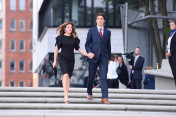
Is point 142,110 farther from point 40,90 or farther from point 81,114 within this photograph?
point 40,90

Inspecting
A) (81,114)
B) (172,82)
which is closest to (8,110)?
(81,114)

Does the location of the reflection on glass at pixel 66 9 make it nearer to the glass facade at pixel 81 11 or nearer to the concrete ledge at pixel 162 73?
the glass facade at pixel 81 11

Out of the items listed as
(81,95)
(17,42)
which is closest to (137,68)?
(81,95)

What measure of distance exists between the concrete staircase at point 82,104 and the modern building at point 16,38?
74.5m

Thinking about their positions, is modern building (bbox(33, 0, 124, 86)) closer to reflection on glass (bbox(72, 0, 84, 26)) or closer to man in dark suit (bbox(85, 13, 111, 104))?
reflection on glass (bbox(72, 0, 84, 26))

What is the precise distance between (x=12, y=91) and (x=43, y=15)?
27647 mm

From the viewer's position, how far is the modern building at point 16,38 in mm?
88312

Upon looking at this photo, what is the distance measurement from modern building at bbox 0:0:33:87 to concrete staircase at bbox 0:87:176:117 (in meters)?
74.5

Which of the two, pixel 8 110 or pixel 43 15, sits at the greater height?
pixel 43 15

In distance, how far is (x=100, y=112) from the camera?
1139 centimetres

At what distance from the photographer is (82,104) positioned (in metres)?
12.1

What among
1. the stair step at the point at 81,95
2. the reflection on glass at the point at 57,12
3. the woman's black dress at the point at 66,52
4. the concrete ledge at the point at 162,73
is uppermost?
the reflection on glass at the point at 57,12

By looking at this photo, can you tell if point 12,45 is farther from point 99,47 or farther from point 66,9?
point 99,47

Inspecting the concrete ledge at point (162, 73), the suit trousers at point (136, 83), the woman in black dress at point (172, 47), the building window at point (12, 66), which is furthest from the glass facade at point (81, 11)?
the building window at point (12, 66)
